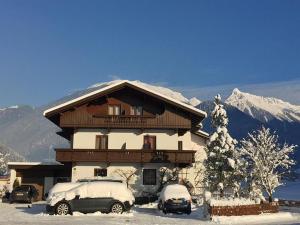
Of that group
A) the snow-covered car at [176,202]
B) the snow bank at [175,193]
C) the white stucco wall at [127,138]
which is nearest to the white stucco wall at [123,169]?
the white stucco wall at [127,138]

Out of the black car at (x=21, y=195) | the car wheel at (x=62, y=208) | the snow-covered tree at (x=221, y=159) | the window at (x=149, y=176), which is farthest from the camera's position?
the window at (x=149, y=176)

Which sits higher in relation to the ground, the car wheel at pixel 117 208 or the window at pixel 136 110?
the window at pixel 136 110

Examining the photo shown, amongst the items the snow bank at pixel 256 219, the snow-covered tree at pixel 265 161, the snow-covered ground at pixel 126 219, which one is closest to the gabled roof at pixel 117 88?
the snow-covered tree at pixel 265 161

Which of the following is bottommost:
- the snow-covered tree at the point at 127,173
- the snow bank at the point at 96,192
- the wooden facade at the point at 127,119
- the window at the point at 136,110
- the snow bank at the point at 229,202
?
the snow bank at the point at 229,202

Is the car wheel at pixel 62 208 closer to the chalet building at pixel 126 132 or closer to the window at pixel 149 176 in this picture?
the chalet building at pixel 126 132

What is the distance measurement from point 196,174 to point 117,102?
9.85 m

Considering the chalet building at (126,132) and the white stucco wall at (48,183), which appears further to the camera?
the white stucco wall at (48,183)

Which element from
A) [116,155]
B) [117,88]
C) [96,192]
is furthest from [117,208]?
[117,88]

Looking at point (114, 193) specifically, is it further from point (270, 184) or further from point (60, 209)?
point (270, 184)

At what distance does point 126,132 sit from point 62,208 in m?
16.4

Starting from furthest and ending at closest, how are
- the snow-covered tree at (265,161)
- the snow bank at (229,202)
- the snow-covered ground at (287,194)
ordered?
the snow-covered ground at (287,194) < the snow-covered tree at (265,161) < the snow bank at (229,202)

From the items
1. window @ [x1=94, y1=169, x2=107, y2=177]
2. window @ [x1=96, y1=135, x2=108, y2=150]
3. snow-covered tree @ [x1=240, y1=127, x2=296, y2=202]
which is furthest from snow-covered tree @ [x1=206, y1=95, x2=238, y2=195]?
window @ [x1=96, y1=135, x2=108, y2=150]

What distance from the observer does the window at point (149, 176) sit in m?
43.0

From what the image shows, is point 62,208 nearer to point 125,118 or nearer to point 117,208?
Answer: point 117,208
